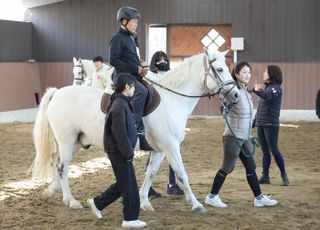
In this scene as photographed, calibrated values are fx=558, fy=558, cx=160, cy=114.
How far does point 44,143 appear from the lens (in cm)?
602

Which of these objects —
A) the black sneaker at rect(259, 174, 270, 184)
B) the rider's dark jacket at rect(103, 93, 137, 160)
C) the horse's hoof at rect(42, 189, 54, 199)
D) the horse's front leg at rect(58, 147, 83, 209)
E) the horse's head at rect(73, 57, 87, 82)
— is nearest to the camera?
the rider's dark jacket at rect(103, 93, 137, 160)

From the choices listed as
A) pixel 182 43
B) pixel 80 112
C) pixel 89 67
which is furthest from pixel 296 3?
pixel 80 112

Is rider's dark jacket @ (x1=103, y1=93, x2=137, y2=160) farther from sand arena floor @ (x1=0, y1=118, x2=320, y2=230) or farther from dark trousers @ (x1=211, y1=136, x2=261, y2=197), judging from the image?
dark trousers @ (x1=211, y1=136, x2=261, y2=197)

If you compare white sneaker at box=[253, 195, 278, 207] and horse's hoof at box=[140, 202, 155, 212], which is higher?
white sneaker at box=[253, 195, 278, 207]

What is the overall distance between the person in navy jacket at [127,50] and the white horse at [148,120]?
273mm

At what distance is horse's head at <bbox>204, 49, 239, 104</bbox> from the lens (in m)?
5.21

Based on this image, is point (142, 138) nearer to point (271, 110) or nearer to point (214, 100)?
point (271, 110)

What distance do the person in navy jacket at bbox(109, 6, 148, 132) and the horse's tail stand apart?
44.2 inches

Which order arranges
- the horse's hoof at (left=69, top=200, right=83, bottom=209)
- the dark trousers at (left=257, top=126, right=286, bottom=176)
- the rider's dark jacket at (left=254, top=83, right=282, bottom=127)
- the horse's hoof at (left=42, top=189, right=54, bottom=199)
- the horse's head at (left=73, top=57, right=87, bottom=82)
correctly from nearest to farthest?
1. the horse's hoof at (left=69, top=200, right=83, bottom=209)
2. the horse's hoof at (left=42, top=189, right=54, bottom=199)
3. the rider's dark jacket at (left=254, top=83, right=282, bottom=127)
4. the dark trousers at (left=257, top=126, right=286, bottom=176)
5. the horse's head at (left=73, top=57, right=87, bottom=82)

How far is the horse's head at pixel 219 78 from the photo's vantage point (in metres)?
5.21

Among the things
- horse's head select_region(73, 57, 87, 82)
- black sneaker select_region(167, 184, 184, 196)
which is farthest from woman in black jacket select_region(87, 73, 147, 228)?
horse's head select_region(73, 57, 87, 82)

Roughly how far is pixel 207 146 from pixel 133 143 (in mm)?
5659

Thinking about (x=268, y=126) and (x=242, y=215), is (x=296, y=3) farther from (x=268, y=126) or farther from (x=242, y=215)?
(x=242, y=215)

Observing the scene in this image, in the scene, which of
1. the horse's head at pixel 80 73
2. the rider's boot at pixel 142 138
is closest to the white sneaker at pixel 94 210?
the rider's boot at pixel 142 138
